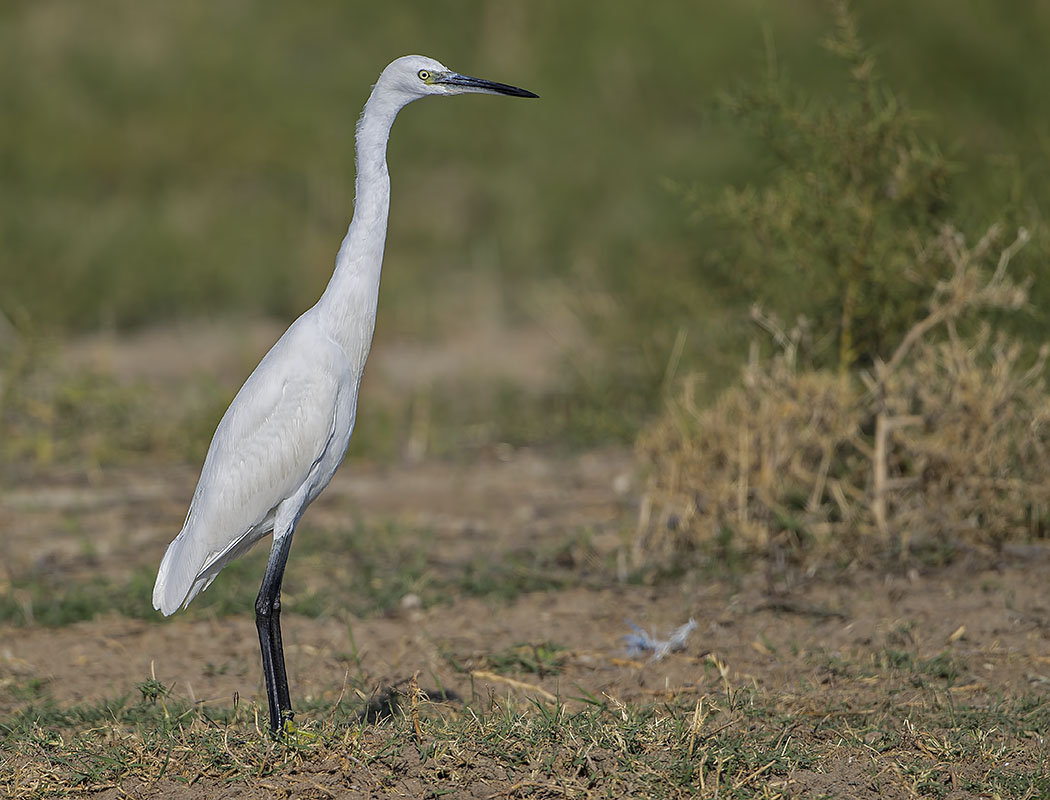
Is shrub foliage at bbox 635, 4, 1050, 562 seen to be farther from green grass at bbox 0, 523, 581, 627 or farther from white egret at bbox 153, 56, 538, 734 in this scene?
white egret at bbox 153, 56, 538, 734

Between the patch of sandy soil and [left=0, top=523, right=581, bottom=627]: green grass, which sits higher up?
the patch of sandy soil

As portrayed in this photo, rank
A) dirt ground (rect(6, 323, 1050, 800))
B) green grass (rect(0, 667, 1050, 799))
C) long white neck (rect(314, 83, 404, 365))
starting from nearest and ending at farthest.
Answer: green grass (rect(0, 667, 1050, 799))
long white neck (rect(314, 83, 404, 365))
dirt ground (rect(6, 323, 1050, 800))

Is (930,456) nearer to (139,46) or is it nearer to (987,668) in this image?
(987,668)

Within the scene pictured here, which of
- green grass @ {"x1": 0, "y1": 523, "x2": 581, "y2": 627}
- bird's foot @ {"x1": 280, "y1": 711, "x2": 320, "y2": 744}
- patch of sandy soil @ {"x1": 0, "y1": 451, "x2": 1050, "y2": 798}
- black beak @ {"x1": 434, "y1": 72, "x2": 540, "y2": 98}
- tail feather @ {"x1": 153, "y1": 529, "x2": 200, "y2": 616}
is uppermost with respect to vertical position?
black beak @ {"x1": 434, "y1": 72, "x2": 540, "y2": 98}

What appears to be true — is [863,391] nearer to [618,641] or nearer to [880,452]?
[880,452]

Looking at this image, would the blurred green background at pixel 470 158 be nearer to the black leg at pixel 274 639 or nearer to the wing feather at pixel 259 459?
the wing feather at pixel 259 459

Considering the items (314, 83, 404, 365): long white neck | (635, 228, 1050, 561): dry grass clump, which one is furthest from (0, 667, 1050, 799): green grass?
(635, 228, 1050, 561): dry grass clump

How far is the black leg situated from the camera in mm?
3531

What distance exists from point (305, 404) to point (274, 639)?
67 cm

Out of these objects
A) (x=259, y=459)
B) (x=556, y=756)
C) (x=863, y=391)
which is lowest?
(x=556, y=756)

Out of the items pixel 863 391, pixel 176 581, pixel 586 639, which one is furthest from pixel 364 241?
pixel 863 391

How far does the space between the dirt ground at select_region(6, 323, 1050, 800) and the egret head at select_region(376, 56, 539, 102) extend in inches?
67.1

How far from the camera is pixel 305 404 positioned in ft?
12.3

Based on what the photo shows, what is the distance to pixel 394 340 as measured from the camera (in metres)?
9.93
